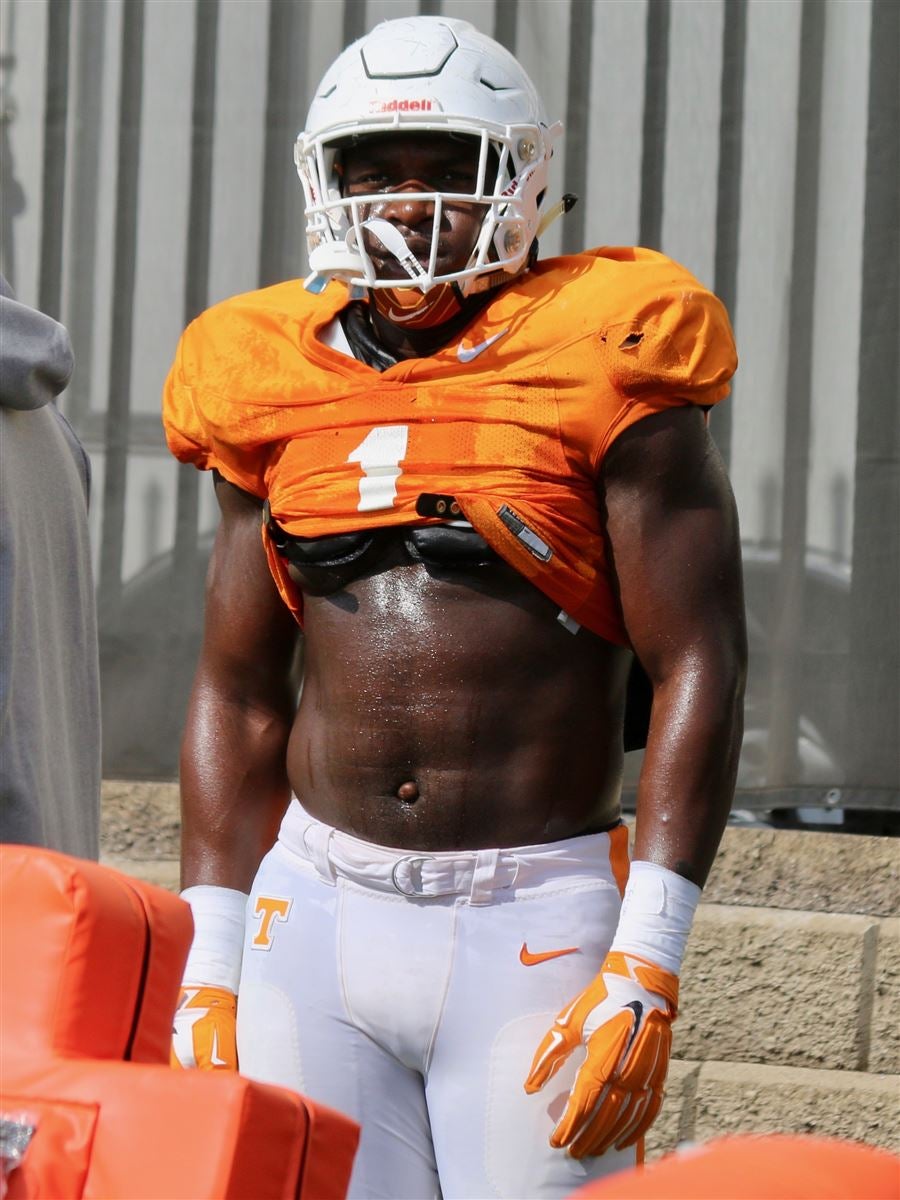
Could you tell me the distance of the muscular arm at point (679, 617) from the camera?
2.04m

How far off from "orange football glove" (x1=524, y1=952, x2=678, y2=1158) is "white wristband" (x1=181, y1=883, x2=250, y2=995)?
1.27 ft

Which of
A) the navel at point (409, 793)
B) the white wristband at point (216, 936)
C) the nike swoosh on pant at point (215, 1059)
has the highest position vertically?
the navel at point (409, 793)

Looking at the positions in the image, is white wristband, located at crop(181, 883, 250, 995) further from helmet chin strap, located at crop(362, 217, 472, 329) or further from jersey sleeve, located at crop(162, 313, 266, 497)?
helmet chin strap, located at crop(362, 217, 472, 329)

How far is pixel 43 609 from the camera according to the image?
Result: 1.65m

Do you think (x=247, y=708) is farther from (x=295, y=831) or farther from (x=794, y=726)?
(x=794, y=726)

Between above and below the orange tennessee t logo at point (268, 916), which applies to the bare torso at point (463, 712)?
above

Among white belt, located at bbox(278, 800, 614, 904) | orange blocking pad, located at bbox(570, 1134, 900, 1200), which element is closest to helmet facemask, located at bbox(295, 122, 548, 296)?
white belt, located at bbox(278, 800, 614, 904)

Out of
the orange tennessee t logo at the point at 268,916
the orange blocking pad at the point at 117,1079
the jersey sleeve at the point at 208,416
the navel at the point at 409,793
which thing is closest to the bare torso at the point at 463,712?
the navel at the point at 409,793

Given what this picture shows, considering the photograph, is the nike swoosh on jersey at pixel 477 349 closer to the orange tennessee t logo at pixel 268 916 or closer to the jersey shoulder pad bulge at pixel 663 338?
the jersey shoulder pad bulge at pixel 663 338

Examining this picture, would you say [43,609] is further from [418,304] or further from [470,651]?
[418,304]

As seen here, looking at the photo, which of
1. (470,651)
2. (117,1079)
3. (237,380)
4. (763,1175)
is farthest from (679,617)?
(763,1175)

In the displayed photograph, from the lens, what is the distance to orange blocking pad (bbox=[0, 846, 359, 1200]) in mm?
1218

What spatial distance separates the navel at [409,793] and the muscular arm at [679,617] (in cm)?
23

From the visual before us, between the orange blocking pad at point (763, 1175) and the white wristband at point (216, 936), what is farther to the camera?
the white wristband at point (216, 936)
